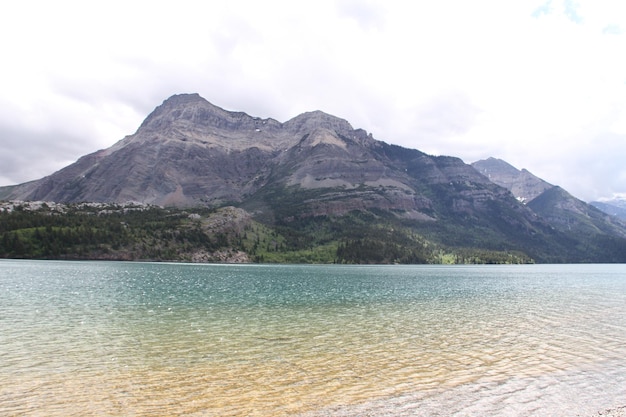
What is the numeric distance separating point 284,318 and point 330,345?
16592mm

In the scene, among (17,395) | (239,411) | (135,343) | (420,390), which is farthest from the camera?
(135,343)

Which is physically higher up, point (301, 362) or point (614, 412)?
point (614, 412)

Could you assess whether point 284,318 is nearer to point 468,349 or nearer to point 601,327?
point 468,349

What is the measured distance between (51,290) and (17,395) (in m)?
69.4

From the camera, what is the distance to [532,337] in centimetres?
4462

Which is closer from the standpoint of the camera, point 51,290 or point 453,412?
point 453,412

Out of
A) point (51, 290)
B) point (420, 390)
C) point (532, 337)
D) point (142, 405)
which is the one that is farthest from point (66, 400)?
point (51, 290)

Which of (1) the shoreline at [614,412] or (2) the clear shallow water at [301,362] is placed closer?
(1) the shoreline at [614,412]

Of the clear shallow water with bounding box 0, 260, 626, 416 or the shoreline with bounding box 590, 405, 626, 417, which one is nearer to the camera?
the shoreline with bounding box 590, 405, 626, 417

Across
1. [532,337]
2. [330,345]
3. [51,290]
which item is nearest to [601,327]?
[532,337]

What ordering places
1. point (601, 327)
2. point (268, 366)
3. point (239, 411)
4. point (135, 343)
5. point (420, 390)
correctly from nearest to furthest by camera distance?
point (239, 411) < point (420, 390) < point (268, 366) < point (135, 343) < point (601, 327)

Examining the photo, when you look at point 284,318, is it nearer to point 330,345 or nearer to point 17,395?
point 330,345

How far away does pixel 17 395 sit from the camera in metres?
23.3

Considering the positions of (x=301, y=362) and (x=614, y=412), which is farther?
(x=301, y=362)
